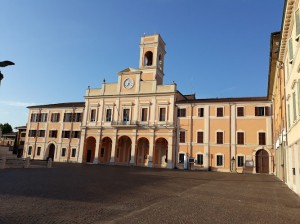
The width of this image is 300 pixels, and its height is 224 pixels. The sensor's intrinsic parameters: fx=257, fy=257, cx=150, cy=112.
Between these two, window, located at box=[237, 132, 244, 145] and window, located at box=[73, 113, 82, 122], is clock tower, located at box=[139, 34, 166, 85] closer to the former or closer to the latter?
window, located at box=[73, 113, 82, 122]

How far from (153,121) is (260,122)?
1548cm

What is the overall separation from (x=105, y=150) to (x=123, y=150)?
3594mm

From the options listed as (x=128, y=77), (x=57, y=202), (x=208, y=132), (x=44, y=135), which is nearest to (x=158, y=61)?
(x=128, y=77)

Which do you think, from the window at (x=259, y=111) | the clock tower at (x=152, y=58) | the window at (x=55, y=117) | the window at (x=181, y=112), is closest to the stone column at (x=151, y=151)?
the window at (x=181, y=112)

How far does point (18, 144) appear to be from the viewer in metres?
55.8

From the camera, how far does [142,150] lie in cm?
4222

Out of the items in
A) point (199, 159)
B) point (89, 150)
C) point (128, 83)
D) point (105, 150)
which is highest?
point (128, 83)

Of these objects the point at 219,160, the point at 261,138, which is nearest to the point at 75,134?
the point at 219,160

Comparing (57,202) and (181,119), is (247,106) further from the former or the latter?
(57,202)

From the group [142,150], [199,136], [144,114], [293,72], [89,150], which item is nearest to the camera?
[293,72]

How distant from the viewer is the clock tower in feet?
145

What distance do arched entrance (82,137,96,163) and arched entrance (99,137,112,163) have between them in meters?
1.98

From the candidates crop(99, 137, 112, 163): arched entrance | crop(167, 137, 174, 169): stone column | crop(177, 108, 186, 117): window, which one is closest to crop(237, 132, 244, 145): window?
crop(177, 108, 186, 117): window

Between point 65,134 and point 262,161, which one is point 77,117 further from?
point 262,161
